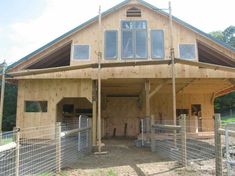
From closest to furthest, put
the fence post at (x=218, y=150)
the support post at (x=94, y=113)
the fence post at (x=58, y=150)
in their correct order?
the fence post at (x=218, y=150) → the fence post at (x=58, y=150) → the support post at (x=94, y=113)

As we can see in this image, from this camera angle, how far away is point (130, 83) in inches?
565

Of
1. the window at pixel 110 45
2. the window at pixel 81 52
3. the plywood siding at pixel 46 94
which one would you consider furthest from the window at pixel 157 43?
the plywood siding at pixel 46 94

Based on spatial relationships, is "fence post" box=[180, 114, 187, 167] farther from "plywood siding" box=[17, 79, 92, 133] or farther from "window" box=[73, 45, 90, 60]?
"window" box=[73, 45, 90, 60]

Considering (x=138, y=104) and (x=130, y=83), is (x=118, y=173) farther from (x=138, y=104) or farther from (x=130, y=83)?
(x=138, y=104)

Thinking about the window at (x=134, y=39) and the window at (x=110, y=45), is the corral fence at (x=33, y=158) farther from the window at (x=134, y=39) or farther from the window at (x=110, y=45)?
the window at (x=134, y=39)

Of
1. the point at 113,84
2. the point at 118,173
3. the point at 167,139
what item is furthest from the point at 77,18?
the point at 118,173

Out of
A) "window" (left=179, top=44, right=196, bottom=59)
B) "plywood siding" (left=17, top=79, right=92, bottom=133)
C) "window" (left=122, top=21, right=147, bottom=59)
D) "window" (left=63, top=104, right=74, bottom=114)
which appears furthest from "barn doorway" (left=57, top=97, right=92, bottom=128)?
"window" (left=179, top=44, right=196, bottom=59)

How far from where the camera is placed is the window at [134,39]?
13.2m

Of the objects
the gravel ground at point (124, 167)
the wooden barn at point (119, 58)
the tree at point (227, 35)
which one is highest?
the tree at point (227, 35)

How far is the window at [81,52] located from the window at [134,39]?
1.72m

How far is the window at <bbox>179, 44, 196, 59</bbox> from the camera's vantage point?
1323 cm

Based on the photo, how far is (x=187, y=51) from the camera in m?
13.3

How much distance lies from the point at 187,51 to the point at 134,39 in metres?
2.55

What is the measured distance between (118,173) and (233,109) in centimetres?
3202
